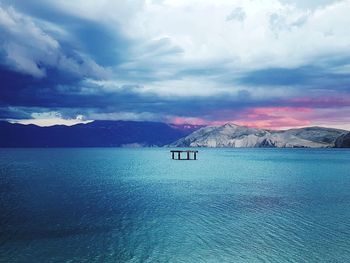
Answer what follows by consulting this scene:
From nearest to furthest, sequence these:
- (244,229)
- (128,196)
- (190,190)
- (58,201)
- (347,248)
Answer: (347,248) → (244,229) → (58,201) → (128,196) → (190,190)

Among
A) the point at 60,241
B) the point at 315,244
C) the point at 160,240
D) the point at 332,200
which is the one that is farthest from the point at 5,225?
the point at 332,200

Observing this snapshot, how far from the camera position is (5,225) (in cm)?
3347

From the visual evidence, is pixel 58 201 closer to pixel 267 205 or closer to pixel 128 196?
pixel 128 196

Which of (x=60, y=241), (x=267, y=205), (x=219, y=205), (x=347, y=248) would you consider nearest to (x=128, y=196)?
(x=219, y=205)

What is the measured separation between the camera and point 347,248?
85.6ft

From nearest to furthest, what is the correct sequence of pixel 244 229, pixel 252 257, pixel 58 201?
pixel 252 257 < pixel 244 229 < pixel 58 201

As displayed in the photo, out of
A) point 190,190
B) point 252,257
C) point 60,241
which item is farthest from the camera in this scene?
point 190,190

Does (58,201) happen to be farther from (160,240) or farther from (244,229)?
(244,229)

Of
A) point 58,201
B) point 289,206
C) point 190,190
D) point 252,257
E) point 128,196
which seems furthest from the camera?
point 190,190

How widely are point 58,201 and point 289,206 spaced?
32.9 meters

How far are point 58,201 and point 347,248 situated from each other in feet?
124

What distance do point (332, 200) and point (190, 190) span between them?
81.2 ft

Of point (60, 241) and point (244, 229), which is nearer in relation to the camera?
point (60, 241)

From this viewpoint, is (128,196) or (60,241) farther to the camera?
(128,196)
